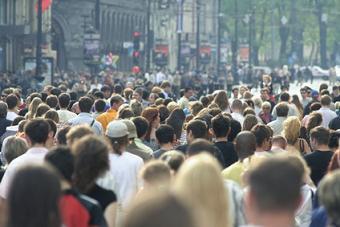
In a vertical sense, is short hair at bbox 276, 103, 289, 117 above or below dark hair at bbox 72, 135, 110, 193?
below

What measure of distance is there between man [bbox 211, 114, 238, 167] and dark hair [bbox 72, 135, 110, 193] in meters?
5.72

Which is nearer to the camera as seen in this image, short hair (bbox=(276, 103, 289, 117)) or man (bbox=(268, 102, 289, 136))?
man (bbox=(268, 102, 289, 136))

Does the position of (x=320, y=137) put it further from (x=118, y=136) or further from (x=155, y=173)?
(x=155, y=173)

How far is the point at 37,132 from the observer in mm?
12664

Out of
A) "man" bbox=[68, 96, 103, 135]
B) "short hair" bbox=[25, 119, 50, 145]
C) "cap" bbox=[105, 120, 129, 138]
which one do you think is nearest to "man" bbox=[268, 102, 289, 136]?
"man" bbox=[68, 96, 103, 135]

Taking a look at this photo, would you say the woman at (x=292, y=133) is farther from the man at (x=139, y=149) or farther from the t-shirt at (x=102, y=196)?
the t-shirt at (x=102, y=196)

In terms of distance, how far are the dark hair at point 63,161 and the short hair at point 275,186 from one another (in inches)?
95.7

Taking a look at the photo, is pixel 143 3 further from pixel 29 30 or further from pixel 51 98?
pixel 51 98

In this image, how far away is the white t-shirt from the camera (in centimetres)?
1252

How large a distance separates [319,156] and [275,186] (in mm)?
7479

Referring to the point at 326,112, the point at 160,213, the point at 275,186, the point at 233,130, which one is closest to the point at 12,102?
the point at 326,112

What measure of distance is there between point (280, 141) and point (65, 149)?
6.09 m

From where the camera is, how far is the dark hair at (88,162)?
9.83 m

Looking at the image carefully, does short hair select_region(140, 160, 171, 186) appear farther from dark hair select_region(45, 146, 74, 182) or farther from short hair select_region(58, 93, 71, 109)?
short hair select_region(58, 93, 71, 109)
